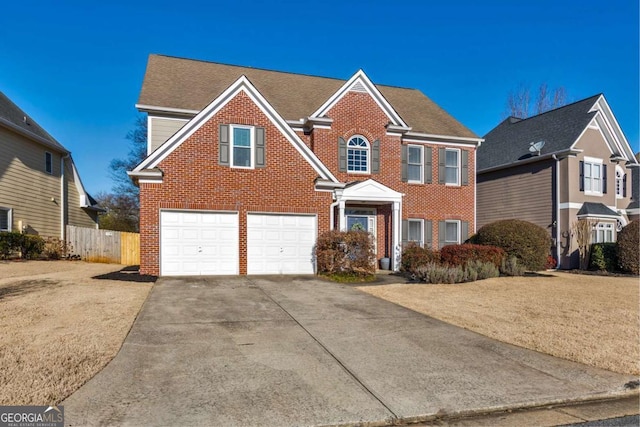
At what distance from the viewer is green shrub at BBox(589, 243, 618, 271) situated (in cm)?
1853

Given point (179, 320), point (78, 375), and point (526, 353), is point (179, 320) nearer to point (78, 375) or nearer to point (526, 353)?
point (78, 375)

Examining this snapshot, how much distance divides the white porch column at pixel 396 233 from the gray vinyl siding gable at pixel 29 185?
55.9 feet

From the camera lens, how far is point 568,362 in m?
5.88

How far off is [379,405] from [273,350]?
6.86 feet

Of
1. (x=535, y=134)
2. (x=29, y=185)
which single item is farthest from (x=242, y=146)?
(x=535, y=134)

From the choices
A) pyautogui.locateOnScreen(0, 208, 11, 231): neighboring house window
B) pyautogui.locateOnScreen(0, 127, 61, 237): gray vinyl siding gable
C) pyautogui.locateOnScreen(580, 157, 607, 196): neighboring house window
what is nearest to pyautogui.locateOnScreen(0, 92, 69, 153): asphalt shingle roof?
pyautogui.locateOnScreen(0, 127, 61, 237): gray vinyl siding gable

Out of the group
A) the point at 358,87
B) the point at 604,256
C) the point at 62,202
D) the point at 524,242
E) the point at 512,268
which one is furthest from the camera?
the point at 62,202

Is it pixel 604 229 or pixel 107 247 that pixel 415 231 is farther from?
pixel 107 247

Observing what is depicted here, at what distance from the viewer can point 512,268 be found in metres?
14.8

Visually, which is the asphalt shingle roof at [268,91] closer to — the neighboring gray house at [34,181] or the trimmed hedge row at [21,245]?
the neighboring gray house at [34,181]

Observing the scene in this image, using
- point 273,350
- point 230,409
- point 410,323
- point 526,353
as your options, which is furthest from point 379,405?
point 410,323

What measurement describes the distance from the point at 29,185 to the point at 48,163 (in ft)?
7.51

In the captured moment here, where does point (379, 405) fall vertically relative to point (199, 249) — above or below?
below

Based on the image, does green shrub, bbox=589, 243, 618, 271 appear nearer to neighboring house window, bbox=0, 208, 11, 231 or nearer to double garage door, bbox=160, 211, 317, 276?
double garage door, bbox=160, 211, 317, 276
